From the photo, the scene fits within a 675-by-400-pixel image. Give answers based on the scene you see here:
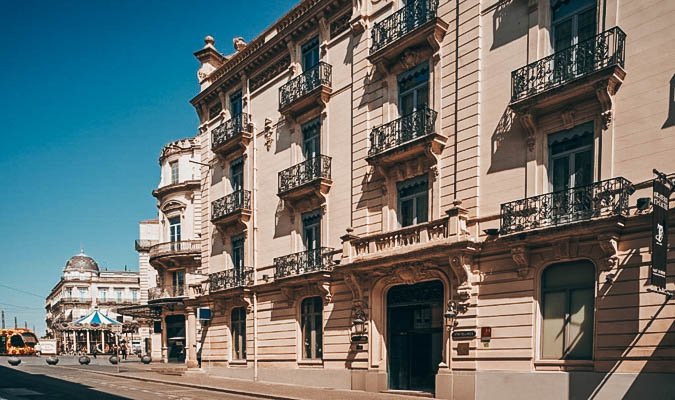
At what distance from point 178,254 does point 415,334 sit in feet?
90.6

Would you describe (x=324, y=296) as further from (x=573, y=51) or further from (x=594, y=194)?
(x=573, y=51)

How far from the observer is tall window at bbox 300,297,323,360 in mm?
22500

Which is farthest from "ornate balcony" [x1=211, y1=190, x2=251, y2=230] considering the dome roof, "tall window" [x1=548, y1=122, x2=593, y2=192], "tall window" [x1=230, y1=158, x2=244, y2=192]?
the dome roof

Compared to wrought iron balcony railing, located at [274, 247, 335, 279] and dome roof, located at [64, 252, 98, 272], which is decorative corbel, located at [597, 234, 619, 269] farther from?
dome roof, located at [64, 252, 98, 272]

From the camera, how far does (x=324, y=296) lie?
21.7 metres

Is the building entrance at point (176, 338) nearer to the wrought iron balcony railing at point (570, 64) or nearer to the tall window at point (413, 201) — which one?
the tall window at point (413, 201)

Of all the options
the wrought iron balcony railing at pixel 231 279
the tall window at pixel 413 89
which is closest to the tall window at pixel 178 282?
the wrought iron balcony railing at pixel 231 279

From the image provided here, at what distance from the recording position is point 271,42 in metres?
25.8

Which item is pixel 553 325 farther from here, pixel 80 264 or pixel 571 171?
pixel 80 264

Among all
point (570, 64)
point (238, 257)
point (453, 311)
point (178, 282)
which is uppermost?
point (570, 64)

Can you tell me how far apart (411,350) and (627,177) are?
9.65 meters

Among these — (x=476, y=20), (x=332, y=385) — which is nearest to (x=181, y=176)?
(x=332, y=385)

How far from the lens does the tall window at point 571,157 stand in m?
14.2

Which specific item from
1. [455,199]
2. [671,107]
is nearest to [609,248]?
[671,107]
